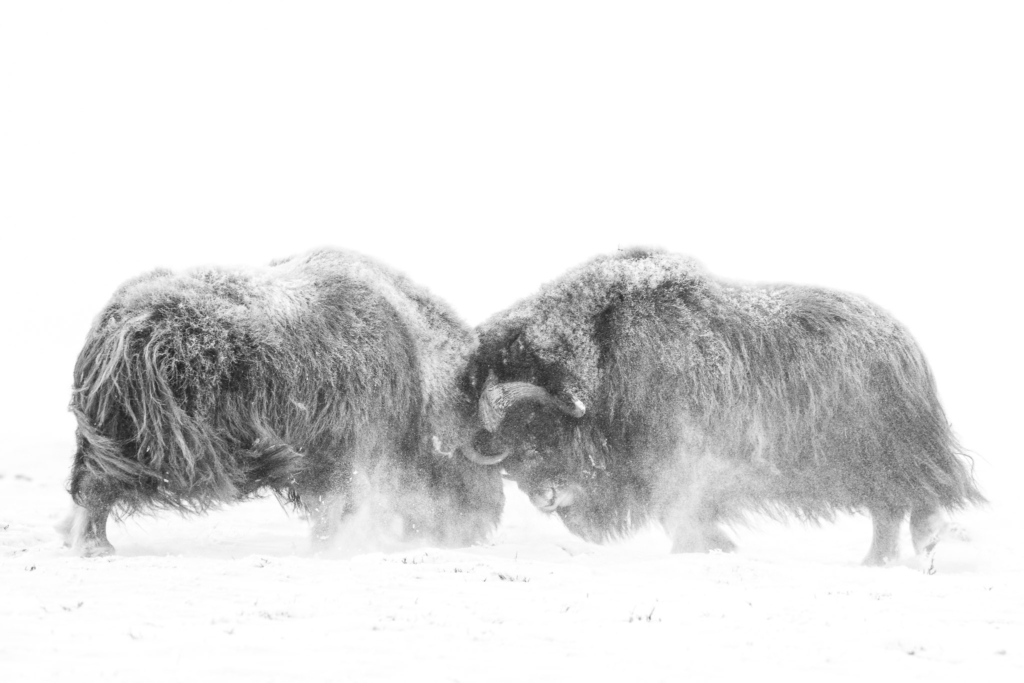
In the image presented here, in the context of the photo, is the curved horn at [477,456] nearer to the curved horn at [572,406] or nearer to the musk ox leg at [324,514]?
the curved horn at [572,406]

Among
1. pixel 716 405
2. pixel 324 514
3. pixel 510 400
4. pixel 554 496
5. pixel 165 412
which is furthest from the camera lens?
pixel 554 496

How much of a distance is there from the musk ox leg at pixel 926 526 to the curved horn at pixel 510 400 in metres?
2.02

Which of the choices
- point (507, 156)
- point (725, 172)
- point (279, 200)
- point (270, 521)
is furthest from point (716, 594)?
point (507, 156)

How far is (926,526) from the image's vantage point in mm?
5875

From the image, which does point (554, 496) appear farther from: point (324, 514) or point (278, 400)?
point (278, 400)

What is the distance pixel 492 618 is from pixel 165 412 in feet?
7.52

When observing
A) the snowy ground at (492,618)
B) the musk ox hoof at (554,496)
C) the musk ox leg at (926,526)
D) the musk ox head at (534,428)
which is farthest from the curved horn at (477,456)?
the musk ox leg at (926,526)

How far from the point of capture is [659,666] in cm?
310

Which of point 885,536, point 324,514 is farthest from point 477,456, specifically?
point 885,536

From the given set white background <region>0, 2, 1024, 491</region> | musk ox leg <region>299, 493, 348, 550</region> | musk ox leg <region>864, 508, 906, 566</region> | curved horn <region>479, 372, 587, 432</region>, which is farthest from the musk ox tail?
musk ox leg <region>864, 508, 906, 566</region>

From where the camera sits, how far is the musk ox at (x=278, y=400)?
5.10 meters

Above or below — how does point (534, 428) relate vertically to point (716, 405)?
below

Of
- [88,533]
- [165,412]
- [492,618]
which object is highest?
[165,412]

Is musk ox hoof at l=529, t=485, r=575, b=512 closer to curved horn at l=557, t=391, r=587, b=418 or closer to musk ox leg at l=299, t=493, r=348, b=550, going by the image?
curved horn at l=557, t=391, r=587, b=418
